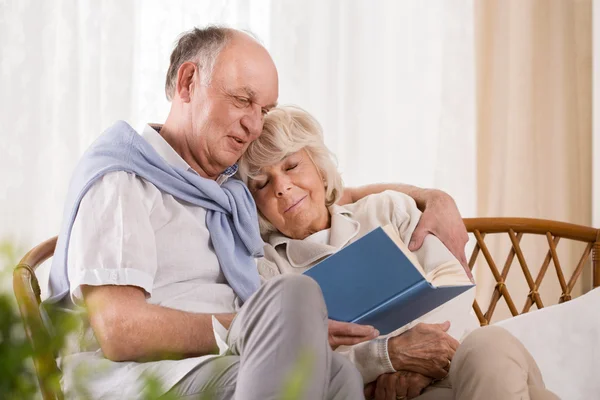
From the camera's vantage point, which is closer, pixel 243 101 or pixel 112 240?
pixel 112 240

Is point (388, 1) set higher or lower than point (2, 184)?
higher

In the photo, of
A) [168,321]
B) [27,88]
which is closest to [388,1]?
[27,88]

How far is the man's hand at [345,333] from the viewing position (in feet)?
4.40

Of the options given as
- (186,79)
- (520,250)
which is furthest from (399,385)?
(520,250)

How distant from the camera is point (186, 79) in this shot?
1.66m

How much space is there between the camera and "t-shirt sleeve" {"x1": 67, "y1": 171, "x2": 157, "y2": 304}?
131cm

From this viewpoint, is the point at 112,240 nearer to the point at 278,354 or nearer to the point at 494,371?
the point at 278,354

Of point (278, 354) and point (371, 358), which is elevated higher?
point (278, 354)

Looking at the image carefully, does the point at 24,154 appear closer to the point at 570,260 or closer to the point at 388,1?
the point at 388,1

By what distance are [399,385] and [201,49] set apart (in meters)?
0.81

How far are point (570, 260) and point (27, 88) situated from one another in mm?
1926

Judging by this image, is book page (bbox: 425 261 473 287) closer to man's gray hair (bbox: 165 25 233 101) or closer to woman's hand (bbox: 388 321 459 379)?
woman's hand (bbox: 388 321 459 379)

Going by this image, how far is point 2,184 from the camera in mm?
2090

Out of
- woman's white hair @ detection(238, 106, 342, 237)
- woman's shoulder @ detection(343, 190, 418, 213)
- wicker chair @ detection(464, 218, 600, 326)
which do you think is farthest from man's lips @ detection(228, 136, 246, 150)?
wicker chair @ detection(464, 218, 600, 326)
